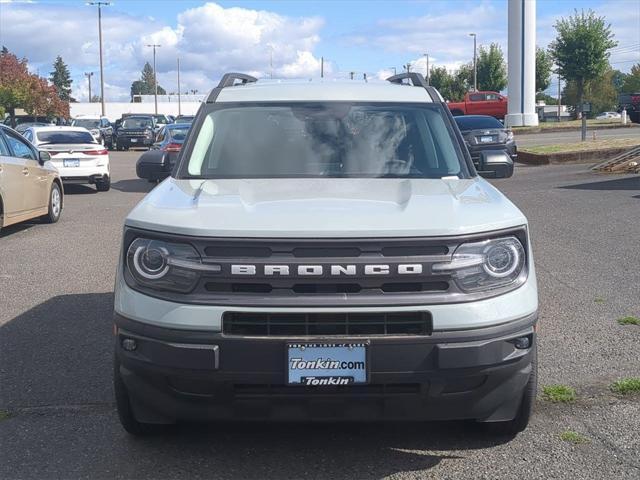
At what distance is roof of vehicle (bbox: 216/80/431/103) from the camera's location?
212 inches

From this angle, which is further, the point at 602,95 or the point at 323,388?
the point at 602,95

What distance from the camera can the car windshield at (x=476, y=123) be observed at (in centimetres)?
2247

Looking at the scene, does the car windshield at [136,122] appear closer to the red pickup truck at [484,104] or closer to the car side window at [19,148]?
the red pickup truck at [484,104]

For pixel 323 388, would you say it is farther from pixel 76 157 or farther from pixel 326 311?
pixel 76 157

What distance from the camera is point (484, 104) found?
141ft

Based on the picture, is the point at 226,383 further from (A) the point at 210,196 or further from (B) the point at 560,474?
(B) the point at 560,474

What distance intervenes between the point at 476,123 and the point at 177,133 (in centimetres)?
853

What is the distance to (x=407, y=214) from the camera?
3.72 m

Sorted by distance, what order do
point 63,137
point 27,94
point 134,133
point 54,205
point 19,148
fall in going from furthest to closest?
point 27,94 → point 134,133 → point 63,137 → point 54,205 → point 19,148

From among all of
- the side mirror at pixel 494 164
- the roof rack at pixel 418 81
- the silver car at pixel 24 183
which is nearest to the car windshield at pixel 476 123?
the silver car at pixel 24 183

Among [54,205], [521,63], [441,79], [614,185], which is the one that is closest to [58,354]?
[54,205]

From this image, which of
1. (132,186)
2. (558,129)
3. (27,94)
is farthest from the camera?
(27,94)

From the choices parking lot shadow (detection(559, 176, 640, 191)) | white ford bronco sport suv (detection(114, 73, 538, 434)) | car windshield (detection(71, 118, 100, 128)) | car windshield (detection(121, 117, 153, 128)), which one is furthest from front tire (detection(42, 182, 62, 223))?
car windshield (detection(71, 118, 100, 128))

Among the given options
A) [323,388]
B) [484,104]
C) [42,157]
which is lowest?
[323,388]
